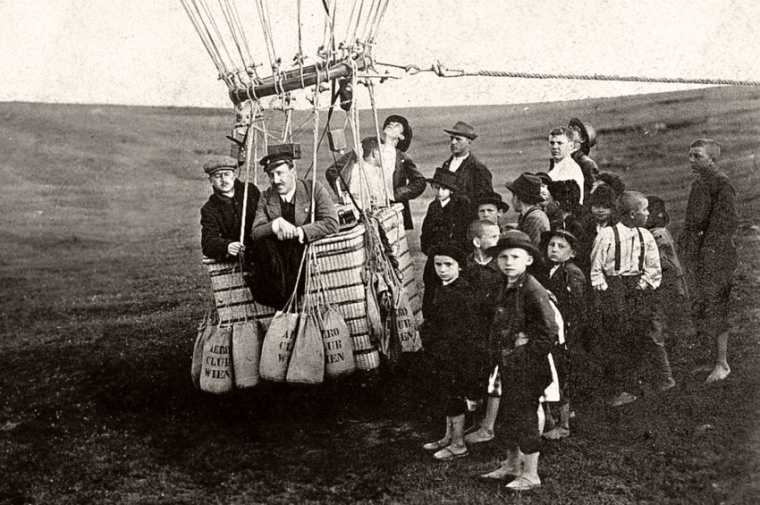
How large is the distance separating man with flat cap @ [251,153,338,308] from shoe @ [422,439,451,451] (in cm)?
117

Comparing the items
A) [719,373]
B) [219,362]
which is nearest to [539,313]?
[719,373]

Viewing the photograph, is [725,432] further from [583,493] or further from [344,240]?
[344,240]

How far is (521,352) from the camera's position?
366cm

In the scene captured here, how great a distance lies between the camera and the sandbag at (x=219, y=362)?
444cm

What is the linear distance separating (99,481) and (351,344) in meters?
1.63

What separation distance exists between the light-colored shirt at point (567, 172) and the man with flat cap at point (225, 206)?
6.29ft

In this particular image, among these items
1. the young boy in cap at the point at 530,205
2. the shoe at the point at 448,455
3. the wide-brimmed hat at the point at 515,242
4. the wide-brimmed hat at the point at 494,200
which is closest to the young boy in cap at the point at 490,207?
the wide-brimmed hat at the point at 494,200

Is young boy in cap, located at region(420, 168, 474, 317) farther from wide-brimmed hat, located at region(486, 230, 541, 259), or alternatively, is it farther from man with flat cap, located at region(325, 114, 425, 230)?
wide-brimmed hat, located at region(486, 230, 541, 259)

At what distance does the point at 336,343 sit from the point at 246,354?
1.91ft

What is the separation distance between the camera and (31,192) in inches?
378

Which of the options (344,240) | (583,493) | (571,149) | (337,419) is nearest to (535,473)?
(583,493)

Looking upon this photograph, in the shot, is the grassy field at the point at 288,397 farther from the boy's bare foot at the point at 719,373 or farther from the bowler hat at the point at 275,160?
the bowler hat at the point at 275,160

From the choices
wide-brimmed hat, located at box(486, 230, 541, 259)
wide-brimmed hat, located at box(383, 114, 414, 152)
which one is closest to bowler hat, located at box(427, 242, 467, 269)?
wide-brimmed hat, located at box(486, 230, 541, 259)

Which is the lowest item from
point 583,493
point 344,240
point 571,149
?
point 583,493
